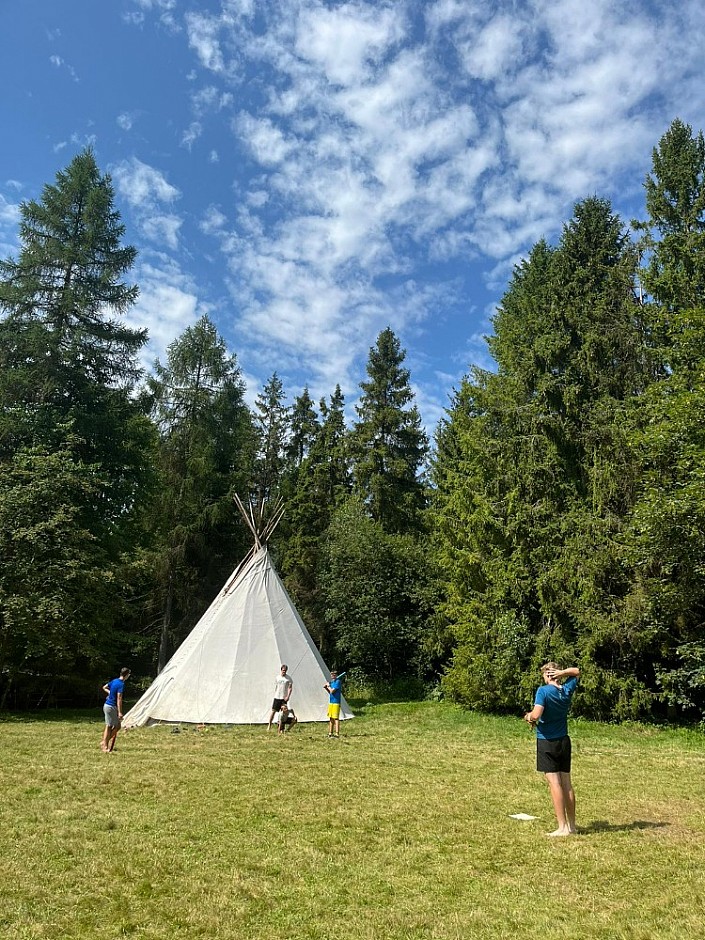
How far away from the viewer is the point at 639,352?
659 inches

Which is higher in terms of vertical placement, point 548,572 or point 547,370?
point 547,370

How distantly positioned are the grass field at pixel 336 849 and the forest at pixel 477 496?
210 inches

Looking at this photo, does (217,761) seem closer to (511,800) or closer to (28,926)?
(511,800)

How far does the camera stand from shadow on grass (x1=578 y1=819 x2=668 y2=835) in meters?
6.08

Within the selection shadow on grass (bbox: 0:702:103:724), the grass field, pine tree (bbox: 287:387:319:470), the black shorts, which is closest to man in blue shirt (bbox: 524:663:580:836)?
the black shorts

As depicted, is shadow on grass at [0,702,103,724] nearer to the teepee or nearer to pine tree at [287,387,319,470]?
the teepee

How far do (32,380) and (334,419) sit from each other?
18695 millimetres

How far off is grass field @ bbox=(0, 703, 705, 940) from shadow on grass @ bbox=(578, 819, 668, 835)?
3cm

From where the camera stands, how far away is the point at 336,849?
17.5 feet

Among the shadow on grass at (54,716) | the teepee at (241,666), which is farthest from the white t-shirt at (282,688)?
the shadow on grass at (54,716)

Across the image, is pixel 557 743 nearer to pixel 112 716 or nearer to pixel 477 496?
pixel 112 716

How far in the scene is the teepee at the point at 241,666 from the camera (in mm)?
14672

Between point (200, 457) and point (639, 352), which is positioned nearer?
point (639, 352)

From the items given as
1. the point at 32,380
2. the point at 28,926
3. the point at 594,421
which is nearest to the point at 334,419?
the point at 32,380
